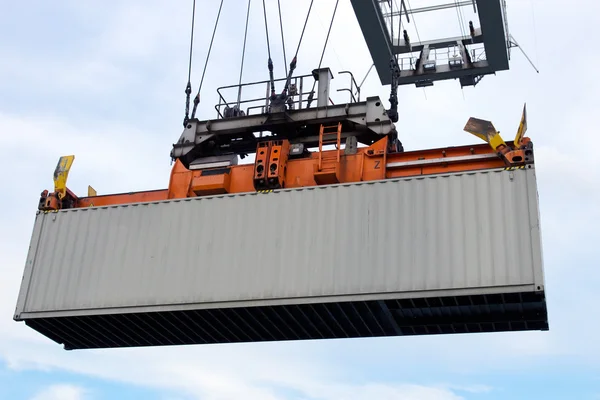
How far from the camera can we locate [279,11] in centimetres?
2359

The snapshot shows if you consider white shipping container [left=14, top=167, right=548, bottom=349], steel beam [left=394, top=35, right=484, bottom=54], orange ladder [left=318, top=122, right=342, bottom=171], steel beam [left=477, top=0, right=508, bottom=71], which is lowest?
white shipping container [left=14, top=167, right=548, bottom=349]

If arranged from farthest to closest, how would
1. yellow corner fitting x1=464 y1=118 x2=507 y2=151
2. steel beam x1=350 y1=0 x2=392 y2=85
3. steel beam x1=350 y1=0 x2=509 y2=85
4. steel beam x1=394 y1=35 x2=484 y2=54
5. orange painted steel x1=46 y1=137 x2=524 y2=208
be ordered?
steel beam x1=394 y1=35 x2=484 y2=54 < steel beam x1=350 y1=0 x2=392 y2=85 < steel beam x1=350 y1=0 x2=509 y2=85 < orange painted steel x1=46 y1=137 x2=524 y2=208 < yellow corner fitting x1=464 y1=118 x2=507 y2=151

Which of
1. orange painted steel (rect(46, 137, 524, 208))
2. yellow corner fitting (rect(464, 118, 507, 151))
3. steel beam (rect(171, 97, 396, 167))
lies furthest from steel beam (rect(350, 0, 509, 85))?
yellow corner fitting (rect(464, 118, 507, 151))

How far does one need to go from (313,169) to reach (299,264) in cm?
244

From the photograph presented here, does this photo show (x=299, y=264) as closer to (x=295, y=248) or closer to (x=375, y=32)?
(x=295, y=248)

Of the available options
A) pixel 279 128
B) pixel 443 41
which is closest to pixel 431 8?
pixel 443 41

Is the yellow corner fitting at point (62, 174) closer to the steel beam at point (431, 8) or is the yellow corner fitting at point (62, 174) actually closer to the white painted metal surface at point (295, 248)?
the white painted metal surface at point (295, 248)

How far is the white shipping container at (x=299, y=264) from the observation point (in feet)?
54.1

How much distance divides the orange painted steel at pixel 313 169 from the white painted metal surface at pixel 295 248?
19.8 inches

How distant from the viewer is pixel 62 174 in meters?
21.1

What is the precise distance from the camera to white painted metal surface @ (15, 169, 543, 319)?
1644 centimetres

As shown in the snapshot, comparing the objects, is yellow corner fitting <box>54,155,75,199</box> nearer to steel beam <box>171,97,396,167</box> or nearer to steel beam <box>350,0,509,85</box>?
steel beam <box>171,97,396,167</box>

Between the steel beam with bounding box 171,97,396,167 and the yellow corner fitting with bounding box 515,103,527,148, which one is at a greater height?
the steel beam with bounding box 171,97,396,167

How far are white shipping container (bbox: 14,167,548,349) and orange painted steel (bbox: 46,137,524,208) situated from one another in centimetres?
51
